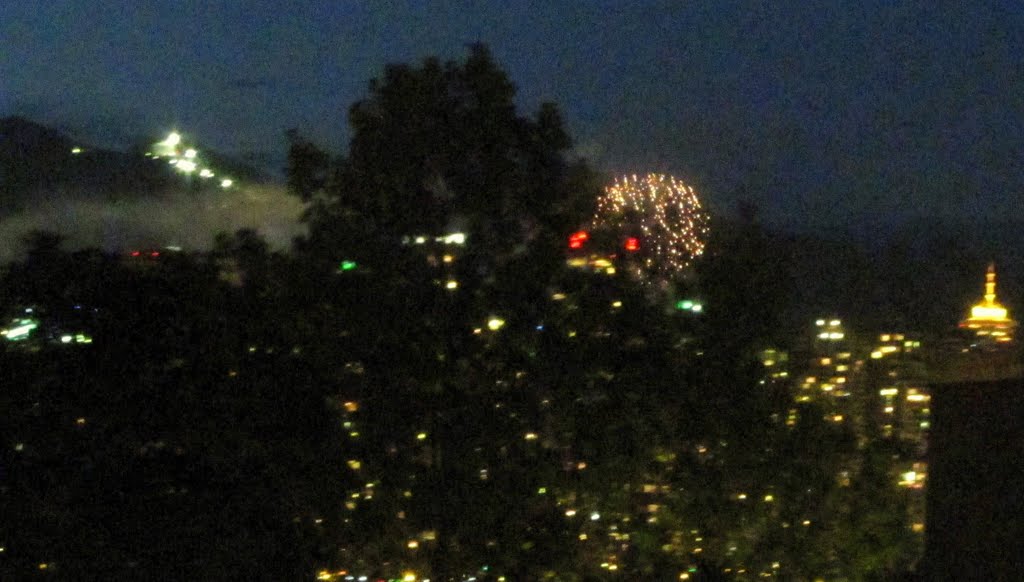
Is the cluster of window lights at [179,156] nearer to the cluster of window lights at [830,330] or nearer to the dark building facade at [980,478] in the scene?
the cluster of window lights at [830,330]

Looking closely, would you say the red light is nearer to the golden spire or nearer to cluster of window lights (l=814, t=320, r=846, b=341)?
cluster of window lights (l=814, t=320, r=846, b=341)

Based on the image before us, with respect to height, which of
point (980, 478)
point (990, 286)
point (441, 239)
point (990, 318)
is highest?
point (990, 286)

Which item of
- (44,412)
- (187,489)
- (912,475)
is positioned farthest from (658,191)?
(44,412)

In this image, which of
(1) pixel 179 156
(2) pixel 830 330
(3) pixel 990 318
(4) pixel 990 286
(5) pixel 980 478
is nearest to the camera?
(2) pixel 830 330

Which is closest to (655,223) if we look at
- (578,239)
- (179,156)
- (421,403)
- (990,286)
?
(578,239)

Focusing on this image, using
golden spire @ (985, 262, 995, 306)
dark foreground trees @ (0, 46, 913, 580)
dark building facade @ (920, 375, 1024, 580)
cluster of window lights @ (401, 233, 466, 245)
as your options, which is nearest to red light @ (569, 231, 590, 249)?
dark foreground trees @ (0, 46, 913, 580)

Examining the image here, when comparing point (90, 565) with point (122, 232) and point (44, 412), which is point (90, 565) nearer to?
point (44, 412)

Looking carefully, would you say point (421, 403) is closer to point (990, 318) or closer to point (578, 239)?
point (578, 239)
